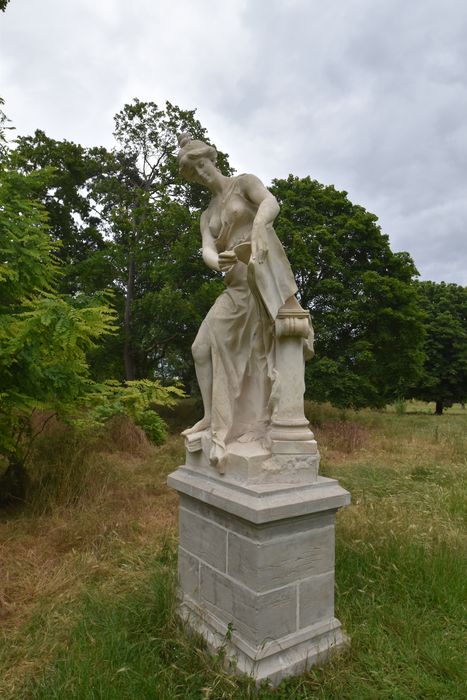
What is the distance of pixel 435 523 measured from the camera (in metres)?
4.27

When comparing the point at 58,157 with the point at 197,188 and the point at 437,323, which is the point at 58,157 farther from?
the point at 437,323

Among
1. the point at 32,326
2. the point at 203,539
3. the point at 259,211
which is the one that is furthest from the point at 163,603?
the point at 259,211

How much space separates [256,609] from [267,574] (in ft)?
0.59

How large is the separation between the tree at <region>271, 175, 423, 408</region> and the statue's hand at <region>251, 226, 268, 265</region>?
9.07 meters

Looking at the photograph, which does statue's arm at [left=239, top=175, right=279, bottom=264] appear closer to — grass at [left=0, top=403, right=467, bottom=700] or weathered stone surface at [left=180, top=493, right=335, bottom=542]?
weathered stone surface at [left=180, top=493, right=335, bottom=542]

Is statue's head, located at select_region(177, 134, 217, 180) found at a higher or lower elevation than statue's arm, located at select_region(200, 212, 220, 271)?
higher

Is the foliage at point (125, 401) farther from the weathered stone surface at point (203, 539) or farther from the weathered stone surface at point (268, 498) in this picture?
the weathered stone surface at point (268, 498)

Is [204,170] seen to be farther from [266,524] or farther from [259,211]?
[266,524]

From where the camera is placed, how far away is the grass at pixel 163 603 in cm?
234

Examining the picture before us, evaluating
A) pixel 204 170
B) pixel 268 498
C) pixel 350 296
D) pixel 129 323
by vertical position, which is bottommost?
pixel 268 498

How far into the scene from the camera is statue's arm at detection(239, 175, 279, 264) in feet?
8.64

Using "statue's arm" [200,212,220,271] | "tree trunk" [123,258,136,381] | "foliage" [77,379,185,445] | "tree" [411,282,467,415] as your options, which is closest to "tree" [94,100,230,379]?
"tree trunk" [123,258,136,381]

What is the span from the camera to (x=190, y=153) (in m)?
3.03

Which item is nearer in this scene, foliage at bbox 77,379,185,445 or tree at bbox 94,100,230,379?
foliage at bbox 77,379,185,445
